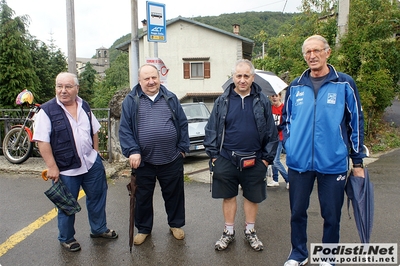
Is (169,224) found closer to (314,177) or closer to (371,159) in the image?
(314,177)

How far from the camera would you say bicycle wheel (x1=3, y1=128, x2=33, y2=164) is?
22.1ft

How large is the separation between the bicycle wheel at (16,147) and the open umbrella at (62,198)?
3810 mm

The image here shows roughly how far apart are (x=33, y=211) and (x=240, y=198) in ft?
9.37

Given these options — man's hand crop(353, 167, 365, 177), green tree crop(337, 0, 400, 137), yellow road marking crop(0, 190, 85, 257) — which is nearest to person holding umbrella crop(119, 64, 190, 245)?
yellow road marking crop(0, 190, 85, 257)

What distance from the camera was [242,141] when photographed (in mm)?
3311

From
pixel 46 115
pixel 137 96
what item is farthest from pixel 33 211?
pixel 137 96

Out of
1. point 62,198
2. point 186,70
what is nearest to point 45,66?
point 186,70

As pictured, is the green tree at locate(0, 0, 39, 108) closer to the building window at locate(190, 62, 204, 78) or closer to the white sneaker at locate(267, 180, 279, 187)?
the building window at locate(190, 62, 204, 78)

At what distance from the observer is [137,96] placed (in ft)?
11.3

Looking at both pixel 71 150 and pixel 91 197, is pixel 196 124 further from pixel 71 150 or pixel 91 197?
pixel 71 150

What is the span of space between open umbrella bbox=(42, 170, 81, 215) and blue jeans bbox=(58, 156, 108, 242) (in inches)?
2.6

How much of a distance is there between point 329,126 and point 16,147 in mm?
6251

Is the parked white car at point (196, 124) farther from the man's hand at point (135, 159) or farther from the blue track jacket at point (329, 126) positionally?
the blue track jacket at point (329, 126)

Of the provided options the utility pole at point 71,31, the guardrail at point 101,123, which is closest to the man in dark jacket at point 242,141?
the guardrail at point 101,123
